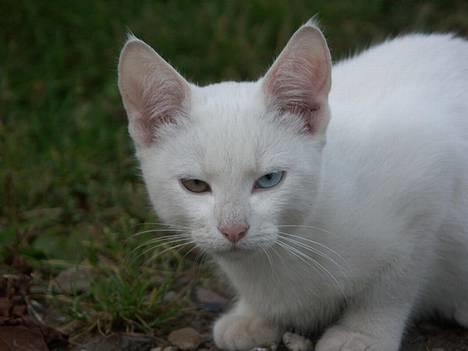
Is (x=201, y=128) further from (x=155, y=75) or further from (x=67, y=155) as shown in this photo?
(x=67, y=155)

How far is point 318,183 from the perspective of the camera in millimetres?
2760

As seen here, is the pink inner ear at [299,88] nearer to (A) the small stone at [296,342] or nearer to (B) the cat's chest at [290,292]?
(B) the cat's chest at [290,292]

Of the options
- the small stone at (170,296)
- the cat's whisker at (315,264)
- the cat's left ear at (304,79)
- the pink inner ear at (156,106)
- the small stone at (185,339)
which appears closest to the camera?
the cat's left ear at (304,79)

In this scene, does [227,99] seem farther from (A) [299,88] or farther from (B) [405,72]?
(B) [405,72]

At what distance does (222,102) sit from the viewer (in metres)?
2.71

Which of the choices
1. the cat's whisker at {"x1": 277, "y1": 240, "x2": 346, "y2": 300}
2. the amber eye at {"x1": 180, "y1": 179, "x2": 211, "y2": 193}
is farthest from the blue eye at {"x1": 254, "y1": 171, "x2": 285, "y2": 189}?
the cat's whisker at {"x1": 277, "y1": 240, "x2": 346, "y2": 300}

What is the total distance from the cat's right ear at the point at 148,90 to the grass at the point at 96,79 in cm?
99

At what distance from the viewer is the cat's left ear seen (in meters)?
2.59

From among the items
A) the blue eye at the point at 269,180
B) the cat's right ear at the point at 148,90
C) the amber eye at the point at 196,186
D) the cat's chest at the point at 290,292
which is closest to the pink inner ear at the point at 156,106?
the cat's right ear at the point at 148,90

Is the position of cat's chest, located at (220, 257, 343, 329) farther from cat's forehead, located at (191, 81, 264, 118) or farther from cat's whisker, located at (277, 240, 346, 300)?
cat's forehead, located at (191, 81, 264, 118)

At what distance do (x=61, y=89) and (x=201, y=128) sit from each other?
272cm

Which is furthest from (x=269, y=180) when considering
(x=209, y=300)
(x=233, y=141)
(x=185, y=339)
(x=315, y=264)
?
(x=209, y=300)

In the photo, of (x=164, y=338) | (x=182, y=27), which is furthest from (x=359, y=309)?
(x=182, y=27)

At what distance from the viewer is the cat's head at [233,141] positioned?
2547 mm
